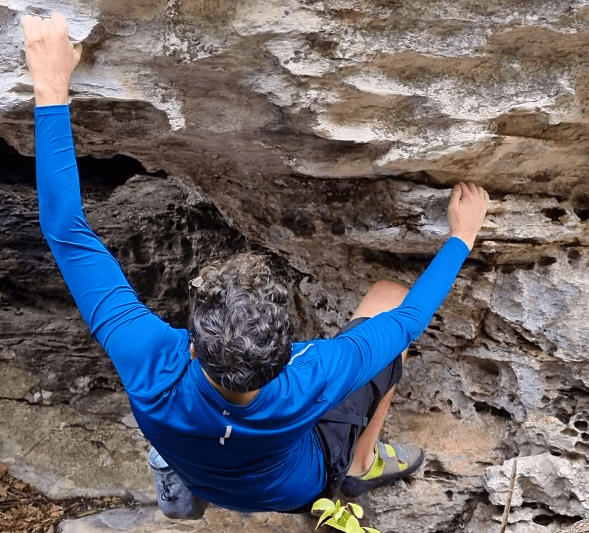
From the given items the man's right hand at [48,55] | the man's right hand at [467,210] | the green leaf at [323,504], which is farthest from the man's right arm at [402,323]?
the man's right hand at [48,55]

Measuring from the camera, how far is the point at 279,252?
7.77 feet

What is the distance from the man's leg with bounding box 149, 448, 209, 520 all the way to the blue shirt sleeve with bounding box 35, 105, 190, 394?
638mm

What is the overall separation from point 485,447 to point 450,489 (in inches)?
7.5

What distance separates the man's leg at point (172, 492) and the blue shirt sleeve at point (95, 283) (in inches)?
25.1

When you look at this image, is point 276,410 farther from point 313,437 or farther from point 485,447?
point 485,447

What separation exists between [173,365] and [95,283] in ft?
0.76

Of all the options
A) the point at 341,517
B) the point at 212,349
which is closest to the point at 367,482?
the point at 341,517

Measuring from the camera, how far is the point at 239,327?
3.63 feet

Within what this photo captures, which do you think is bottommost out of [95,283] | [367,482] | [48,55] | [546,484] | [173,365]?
[367,482]

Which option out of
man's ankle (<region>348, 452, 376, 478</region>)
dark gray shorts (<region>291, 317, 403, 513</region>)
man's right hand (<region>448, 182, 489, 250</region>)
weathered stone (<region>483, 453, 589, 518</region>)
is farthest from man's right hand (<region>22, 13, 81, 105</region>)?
weathered stone (<region>483, 453, 589, 518</region>)

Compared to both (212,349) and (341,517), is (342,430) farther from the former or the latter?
(212,349)

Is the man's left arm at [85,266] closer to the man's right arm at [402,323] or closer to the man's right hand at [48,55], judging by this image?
the man's right hand at [48,55]

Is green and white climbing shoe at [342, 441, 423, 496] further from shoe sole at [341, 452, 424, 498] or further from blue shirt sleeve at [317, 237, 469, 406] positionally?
blue shirt sleeve at [317, 237, 469, 406]

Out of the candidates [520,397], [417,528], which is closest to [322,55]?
[520,397]
